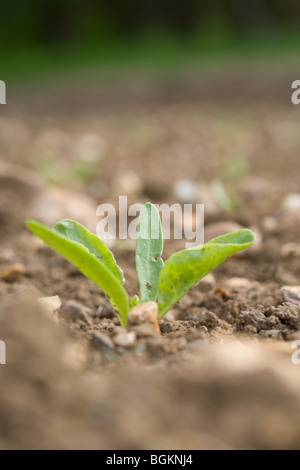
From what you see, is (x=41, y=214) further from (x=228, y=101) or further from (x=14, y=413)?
(x=228, y=101)

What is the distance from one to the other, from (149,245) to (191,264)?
0.16 meters

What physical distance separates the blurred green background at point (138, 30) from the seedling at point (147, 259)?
26.3 ft

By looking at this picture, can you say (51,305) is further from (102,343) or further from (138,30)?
(138,30)

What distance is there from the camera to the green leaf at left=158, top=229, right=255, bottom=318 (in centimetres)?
133

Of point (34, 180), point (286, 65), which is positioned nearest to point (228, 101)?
point (286, 65)

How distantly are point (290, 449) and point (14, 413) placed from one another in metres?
0.43

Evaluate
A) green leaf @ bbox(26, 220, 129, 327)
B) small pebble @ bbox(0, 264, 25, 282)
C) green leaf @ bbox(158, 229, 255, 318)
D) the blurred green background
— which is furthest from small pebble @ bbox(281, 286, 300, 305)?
the blurred green background

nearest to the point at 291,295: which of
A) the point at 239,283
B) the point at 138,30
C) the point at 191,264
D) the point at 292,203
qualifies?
the point at 239,283

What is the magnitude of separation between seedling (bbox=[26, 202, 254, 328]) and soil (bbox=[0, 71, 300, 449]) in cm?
8

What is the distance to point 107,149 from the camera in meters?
4.41

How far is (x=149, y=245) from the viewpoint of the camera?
1480mm

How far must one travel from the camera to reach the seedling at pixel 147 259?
129cm

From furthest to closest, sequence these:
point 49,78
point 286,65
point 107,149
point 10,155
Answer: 1. point 49,78
2. point 286,65
3. point 107,149
4. point 10,155

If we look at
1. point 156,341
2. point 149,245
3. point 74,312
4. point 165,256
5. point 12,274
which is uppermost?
point 165,256
